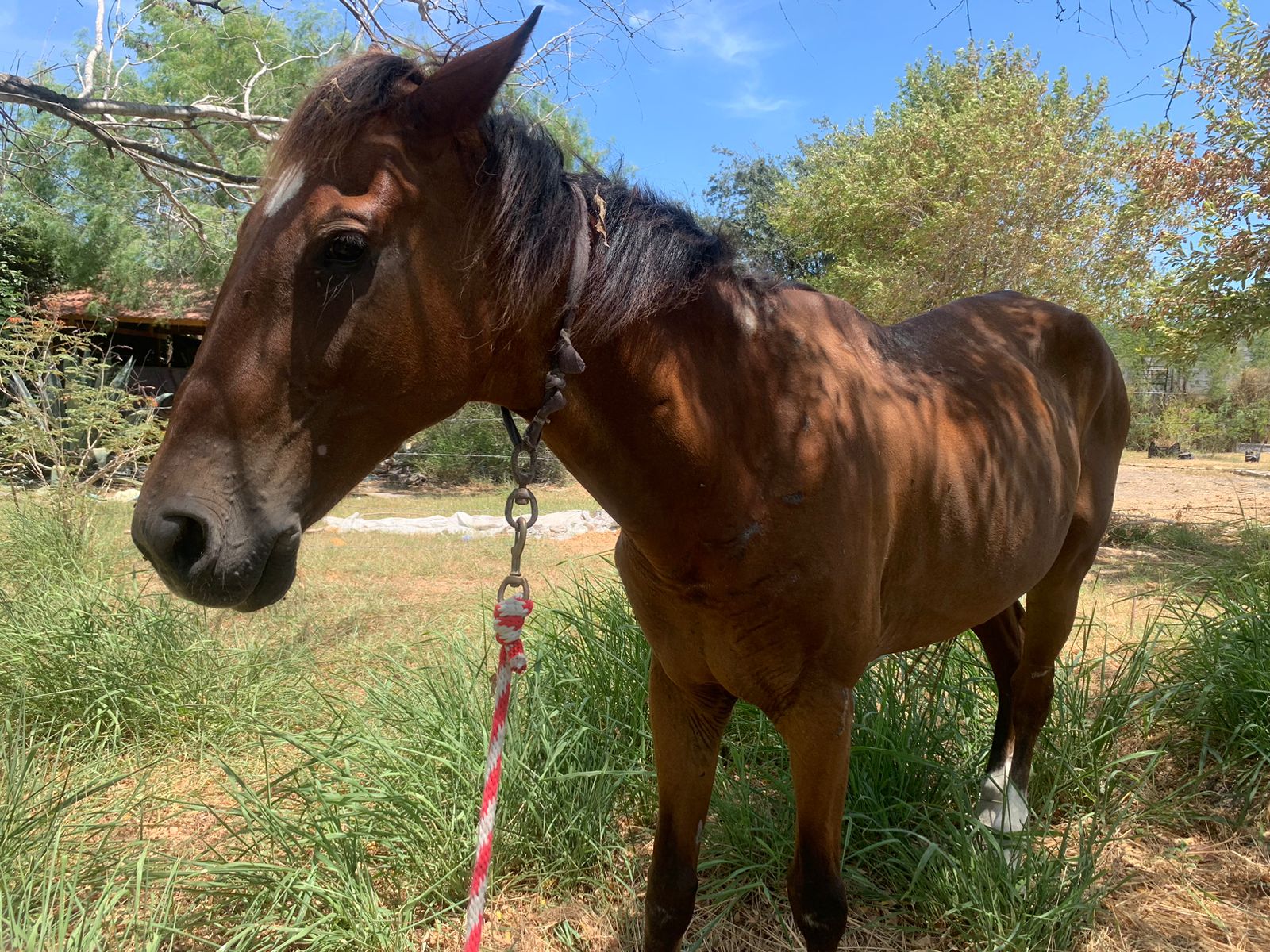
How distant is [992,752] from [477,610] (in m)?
4.05

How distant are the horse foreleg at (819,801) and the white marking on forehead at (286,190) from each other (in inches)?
56.3

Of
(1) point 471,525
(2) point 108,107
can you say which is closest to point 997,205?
(1) point 471,525

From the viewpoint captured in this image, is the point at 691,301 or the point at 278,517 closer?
the point at 278,517

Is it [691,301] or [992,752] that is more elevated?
[691,301]

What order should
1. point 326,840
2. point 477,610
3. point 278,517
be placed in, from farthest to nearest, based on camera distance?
point 477,610, point 326,840, point 278,517

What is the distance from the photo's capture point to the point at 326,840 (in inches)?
92.7

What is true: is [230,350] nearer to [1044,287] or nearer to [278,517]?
[278,517]

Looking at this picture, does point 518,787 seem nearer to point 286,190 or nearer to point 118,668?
point 286,190

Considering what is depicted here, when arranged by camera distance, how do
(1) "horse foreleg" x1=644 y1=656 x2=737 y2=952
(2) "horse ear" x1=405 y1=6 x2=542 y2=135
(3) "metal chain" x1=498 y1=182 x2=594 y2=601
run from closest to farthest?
1. (2) "horse ear" x1=405 y1=6 x2=542 y2=135
2. (3) "metal chain" x1=498 y1=182 x2=594 y2=601
3. (1) "horse foreleg" x1=644 y1=656 x2=737 y2=952

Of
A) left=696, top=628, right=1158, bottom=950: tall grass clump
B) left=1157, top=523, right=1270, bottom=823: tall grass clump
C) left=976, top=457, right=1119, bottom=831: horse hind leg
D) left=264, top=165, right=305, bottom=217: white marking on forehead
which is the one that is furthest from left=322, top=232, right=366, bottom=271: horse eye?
left=1157, top=523, right=1270, bottom=823: tall grass clump

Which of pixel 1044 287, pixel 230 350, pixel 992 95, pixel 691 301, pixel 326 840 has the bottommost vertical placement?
pixel 326 840

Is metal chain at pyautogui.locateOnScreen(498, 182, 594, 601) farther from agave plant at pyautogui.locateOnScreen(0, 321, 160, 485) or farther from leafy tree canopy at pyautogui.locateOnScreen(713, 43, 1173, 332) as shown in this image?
leafy tree canopy at pyautogui.locateOnScreen(713, 43, 1173, 332)

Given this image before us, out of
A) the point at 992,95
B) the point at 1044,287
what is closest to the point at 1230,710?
the point at 1044,287

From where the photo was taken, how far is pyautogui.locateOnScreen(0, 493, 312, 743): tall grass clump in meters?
3.48
